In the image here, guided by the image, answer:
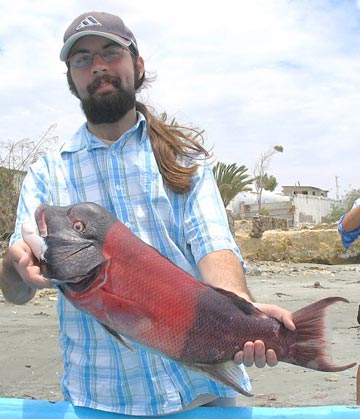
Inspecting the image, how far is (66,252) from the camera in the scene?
186cm

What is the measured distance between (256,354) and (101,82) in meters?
1.17

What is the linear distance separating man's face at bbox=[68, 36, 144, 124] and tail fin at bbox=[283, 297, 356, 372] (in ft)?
3.52

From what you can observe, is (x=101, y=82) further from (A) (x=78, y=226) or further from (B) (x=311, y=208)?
(B) (x=311, y=208)

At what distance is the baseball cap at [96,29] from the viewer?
96.3 inches

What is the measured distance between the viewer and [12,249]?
6.82 feet

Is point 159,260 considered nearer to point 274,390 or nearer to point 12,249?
point 12,249

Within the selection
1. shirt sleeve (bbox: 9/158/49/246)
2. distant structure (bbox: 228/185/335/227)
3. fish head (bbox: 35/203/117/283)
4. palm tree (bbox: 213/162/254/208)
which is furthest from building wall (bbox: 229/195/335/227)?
fish head (bbox: 35/203/117/283)

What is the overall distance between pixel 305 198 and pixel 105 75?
53676mm

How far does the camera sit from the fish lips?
6.00 feet

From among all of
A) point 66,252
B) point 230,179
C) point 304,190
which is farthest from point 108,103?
point 304,190

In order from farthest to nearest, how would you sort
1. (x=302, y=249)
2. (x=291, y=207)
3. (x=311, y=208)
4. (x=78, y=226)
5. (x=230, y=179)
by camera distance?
(x=311, y=208), (x=291, y=207), (x=230, y=179), (x=302, y=249), (x=78, y=226)

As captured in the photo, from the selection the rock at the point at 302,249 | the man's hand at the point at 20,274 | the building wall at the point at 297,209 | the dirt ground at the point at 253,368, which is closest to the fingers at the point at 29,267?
the man's hand at the point at 20,274

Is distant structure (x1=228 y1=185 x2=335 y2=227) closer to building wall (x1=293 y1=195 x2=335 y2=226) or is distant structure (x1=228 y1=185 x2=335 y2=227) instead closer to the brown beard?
building wall (x1=293 y1=195 x2=335 y2=226)

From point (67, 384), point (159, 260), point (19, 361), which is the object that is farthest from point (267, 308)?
point (19, 361)
